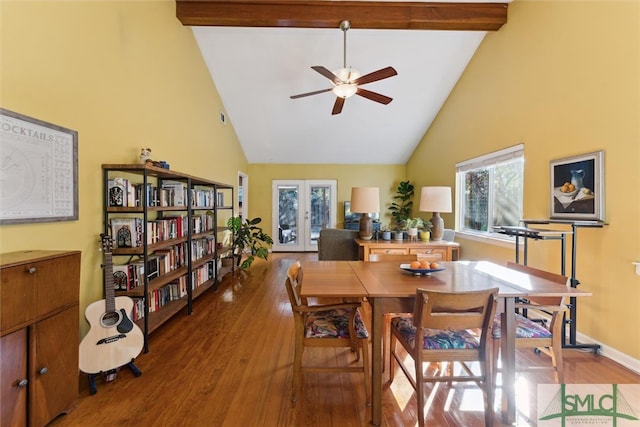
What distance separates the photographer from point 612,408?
5.86ft

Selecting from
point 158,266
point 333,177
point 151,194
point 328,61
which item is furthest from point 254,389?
point 333,177

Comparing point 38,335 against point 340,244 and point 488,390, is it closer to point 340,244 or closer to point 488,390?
point 488,390

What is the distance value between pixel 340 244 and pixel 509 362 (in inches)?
108

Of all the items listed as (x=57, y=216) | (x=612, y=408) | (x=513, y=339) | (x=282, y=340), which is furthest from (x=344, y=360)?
(x=57, y=216)

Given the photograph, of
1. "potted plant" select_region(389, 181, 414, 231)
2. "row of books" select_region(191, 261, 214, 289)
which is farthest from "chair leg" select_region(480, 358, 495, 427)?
"potted plant" select_region(389, 181, 414, 231)

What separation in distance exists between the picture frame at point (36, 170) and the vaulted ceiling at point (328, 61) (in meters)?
2.57

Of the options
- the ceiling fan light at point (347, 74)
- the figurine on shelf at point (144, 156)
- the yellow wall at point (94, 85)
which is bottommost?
the figurine on shelf at point (144, 156)

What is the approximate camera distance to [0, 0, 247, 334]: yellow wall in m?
1.69

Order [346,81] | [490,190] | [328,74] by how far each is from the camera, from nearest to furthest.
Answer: [328,74] → [346,81] → [490,190]

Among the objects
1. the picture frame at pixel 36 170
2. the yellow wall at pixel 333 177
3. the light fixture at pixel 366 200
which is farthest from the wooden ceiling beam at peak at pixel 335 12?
the yellow wall at pixel 333 177

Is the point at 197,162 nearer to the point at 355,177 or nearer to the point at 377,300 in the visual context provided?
the point at 377,300

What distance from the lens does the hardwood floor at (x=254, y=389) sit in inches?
65.6

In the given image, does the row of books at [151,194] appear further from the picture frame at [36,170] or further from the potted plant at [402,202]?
the potted plant at [402,202]

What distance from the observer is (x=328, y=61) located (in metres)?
4.40
